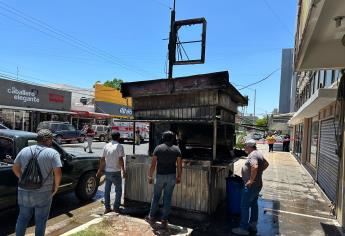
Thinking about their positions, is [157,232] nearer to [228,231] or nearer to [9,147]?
[228,231]

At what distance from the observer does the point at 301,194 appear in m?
10.4

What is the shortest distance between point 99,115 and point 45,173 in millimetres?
33020

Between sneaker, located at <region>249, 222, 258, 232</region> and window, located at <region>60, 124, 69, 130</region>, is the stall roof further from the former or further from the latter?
window, located at <region>60, 124, 69, 130</region>

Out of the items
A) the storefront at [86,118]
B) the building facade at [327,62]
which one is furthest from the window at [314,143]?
the storefront at [86,118]

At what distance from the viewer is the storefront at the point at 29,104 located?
24991mm

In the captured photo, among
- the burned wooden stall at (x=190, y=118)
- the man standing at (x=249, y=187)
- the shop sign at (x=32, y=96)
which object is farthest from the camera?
the shop sign at (x=32, y=96)

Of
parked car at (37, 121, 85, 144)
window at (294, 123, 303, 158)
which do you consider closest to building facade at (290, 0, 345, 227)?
window at (294, 123, 303, 158)

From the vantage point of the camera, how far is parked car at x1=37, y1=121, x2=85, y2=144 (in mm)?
24266

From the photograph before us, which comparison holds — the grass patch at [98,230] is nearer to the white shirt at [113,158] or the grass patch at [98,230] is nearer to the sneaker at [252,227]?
the white shirt at [113,158]

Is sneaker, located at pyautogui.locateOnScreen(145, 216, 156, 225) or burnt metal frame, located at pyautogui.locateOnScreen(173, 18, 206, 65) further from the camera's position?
burnt metal frame, located at pyautogui.locateOnScreen(173, 18, 206, 65)

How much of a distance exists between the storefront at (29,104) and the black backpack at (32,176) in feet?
73.4

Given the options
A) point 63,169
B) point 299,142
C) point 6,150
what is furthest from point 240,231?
point 299,142

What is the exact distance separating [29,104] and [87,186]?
2165 cm

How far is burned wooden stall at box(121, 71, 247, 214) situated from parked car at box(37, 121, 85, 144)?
58.4ft
